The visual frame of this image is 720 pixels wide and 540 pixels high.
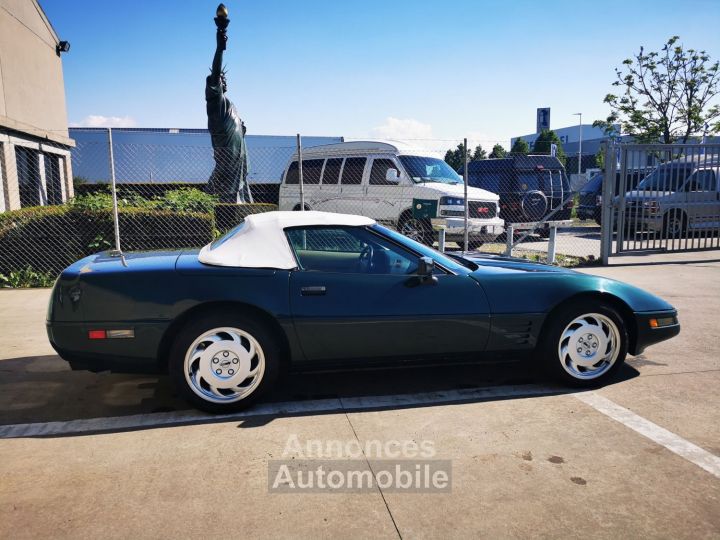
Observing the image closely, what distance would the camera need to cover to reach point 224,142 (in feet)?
37.2

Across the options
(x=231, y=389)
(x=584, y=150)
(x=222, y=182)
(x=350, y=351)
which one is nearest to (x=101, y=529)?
(x=231, y=389)

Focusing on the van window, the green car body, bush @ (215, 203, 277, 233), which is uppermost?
the van window

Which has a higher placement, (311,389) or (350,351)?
(350,351)

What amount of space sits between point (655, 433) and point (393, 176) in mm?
7465

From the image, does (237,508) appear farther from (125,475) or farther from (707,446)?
(707,446)

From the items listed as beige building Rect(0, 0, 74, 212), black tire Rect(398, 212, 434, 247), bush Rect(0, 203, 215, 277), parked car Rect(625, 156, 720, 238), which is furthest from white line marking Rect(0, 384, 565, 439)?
beige building Rect(0, 0, 74, 212)

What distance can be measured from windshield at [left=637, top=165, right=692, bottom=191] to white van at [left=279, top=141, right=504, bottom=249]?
9.36 ft

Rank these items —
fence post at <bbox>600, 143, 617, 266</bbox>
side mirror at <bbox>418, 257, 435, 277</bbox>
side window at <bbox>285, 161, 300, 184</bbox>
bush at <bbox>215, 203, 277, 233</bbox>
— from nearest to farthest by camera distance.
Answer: side mirror at <bbox>418, 257, 435, 277</bbox> < fence post at <bbox>600, 143, 617, 266</bbox> < bush at <bbox>215, 203, 277, 233</bbox> < side window at <bbox>285, 161, 300, 184</bbox>

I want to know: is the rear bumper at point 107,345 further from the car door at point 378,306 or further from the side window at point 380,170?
the side window at point 380,170

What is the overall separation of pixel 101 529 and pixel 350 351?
1.74 meters

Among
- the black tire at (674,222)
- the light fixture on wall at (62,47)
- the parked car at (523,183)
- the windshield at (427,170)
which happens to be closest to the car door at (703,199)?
the black tire at (674,222)

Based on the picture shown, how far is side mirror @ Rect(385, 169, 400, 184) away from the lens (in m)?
A: 10.0

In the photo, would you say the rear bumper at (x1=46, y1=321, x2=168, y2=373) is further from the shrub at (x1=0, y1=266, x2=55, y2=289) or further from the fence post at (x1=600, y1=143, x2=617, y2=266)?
the fence post at (x1=600, y1=143, x2=617, y2=266)

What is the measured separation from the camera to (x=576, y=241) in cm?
1438
